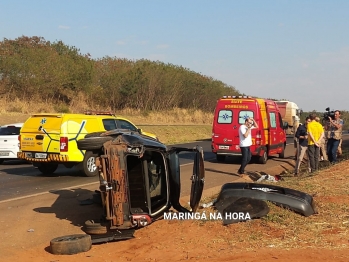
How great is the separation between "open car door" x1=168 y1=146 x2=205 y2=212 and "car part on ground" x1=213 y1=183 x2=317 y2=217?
39 centimetres

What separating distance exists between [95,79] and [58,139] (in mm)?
35965

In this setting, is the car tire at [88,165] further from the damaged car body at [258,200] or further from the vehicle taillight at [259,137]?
the damaged car body at [258,200]

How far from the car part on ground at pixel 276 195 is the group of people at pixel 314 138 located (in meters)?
6.56

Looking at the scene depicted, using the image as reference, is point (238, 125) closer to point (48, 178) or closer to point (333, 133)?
point (333, 133)

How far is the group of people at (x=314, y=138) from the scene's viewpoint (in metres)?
14.5

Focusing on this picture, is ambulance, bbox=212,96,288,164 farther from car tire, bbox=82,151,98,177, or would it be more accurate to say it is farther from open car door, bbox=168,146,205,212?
open car door, bbox=168,146,205,212

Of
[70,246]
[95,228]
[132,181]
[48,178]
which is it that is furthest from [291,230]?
[48,178]

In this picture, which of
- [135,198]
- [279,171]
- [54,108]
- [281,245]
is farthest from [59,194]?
[54,108]

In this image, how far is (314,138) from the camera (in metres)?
14.5

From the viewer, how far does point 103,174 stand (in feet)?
23.8

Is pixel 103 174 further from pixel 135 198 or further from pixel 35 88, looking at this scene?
pixel 35 88

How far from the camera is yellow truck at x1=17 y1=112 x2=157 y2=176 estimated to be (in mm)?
14078

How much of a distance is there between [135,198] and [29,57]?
35.0 meters

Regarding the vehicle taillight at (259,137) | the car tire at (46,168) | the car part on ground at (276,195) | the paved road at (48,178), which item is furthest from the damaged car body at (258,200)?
the vehicle taillight at (259,137)
